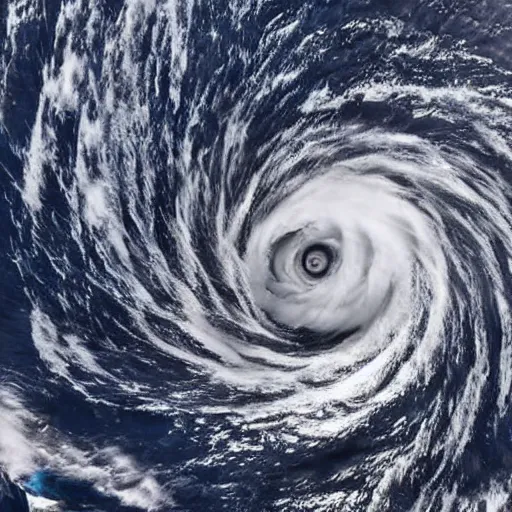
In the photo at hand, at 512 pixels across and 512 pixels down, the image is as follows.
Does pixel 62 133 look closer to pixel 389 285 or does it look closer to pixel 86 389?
pixel 86 389

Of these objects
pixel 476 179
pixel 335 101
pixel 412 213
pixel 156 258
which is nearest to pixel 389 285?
pixel 412 213

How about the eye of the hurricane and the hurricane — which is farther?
the eye of the hurricane

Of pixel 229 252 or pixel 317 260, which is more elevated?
pixel 317 260

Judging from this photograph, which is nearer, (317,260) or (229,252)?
(229,252)

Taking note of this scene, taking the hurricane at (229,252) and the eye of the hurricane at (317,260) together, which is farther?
the eye of the hurricane at (317,260)
